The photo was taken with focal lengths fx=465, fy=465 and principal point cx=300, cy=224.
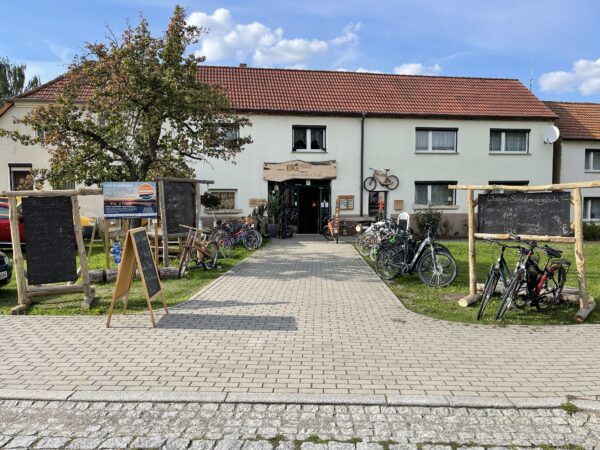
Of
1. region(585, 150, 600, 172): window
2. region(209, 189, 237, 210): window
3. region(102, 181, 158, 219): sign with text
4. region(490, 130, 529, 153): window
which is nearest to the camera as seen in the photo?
region(102, 181, 158, 219): sign with text

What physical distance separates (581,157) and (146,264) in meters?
23.5

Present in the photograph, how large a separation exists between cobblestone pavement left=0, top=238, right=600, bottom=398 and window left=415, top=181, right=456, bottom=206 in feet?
48.7

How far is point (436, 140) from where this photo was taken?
2205 centimetres

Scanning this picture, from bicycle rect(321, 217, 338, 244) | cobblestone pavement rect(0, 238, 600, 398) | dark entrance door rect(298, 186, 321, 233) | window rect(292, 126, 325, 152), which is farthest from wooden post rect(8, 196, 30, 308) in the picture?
dark entrance door rect(298, 186, 321, 233)

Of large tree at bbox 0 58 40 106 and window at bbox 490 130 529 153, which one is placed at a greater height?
large tree at bbox 0 58 40 106

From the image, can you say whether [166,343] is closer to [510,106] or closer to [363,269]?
[363,269]

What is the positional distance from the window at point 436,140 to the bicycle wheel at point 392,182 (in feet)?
5.95

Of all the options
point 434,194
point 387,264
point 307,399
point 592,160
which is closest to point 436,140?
point 434,194

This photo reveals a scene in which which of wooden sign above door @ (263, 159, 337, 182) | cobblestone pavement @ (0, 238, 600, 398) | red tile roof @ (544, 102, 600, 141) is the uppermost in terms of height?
red tile roof @ (544, 102, 600, 141)

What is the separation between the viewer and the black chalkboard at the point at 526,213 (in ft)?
23.5

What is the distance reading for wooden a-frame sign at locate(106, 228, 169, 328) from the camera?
634 cm

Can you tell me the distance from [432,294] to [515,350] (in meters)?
3.20

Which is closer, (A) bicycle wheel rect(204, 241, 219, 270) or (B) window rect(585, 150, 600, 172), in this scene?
(A) bicycle wheel rect(204, 241, 219, 270)

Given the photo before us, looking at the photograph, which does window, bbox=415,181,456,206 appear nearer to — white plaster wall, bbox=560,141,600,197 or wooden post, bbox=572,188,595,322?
white plaster wall, bbox=560,141,600,197
